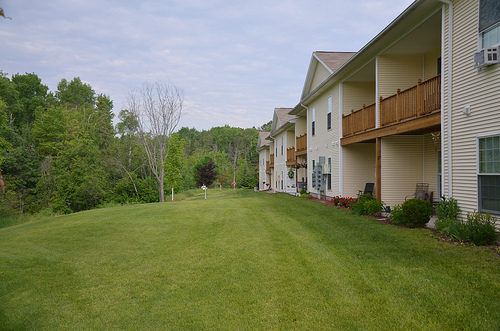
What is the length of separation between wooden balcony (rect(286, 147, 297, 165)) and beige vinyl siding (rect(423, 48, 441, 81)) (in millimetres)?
15049

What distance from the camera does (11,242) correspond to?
31.4 feet

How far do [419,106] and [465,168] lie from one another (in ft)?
8.22

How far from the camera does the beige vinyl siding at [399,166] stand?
12.0 metres

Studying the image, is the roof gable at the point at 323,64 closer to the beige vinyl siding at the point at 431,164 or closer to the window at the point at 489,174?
the beige vinyl siding at the point at 431,164

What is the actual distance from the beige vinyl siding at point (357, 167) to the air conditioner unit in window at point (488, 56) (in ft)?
28.1

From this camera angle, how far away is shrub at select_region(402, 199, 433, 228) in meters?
8.50

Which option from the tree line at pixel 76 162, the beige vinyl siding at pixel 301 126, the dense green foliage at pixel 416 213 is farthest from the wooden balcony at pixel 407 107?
the tree line at pixel 76 162

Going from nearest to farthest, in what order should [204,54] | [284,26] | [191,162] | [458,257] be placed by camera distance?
[458,257] → [284,26] → [204,54] → [191,162]

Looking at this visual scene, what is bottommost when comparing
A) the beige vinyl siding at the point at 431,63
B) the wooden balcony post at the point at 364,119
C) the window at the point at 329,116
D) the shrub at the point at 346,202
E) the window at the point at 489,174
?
the shrub at the point at 346,202

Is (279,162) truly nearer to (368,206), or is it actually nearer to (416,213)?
(368,206)

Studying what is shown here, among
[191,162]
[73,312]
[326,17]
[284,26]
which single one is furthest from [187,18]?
[191,162]

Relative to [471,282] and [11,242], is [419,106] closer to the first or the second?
[471,282]

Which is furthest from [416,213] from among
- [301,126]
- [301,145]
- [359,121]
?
[301,126]

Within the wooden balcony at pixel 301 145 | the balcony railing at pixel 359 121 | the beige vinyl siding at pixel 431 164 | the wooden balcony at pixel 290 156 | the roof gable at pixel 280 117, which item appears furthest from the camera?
the roof gable at pixel 280 117
